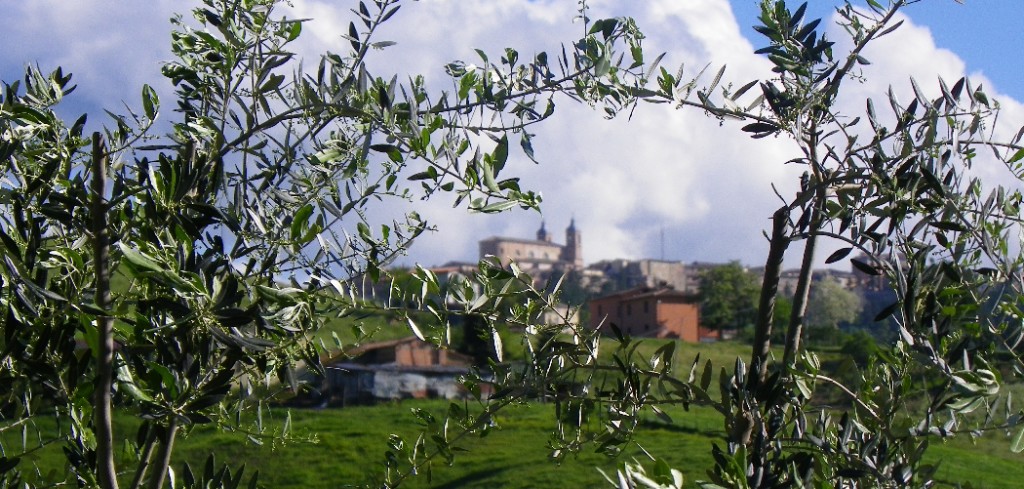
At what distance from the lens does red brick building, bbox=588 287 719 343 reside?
146 feet

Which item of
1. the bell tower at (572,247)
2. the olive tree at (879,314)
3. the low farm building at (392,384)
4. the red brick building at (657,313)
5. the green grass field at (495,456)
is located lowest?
the green grass field at (495,456)

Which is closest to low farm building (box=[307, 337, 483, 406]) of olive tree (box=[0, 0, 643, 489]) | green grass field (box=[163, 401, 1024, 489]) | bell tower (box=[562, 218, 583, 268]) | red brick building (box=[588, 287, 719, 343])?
green grass field (box=[163, 401, 1024, 489])

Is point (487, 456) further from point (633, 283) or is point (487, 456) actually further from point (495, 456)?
point (633, 283)

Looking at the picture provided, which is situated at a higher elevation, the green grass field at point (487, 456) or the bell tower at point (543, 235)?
the bell tower at point (543, 235)

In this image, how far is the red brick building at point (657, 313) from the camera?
44.4 metres

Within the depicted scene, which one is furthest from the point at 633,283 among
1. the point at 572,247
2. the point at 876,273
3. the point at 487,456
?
the point at 876,273

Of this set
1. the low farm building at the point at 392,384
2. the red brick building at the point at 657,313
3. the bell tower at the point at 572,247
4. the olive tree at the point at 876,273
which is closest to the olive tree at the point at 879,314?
the olive tree at the point at 876,273

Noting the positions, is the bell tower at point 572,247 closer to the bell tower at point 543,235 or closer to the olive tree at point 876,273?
the bell tower at point 543,235

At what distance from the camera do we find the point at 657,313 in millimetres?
47781

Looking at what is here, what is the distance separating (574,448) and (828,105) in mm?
903

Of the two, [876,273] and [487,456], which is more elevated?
[876,273]

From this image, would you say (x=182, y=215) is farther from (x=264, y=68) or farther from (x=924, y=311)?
(x=924, y=311)

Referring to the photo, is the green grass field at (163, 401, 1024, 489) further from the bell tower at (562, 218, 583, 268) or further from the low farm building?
the bell tower at (562, 218, 583, 268)

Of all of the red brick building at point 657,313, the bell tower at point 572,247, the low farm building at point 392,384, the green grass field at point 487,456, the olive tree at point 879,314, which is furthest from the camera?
the bell tower at point 572,247
